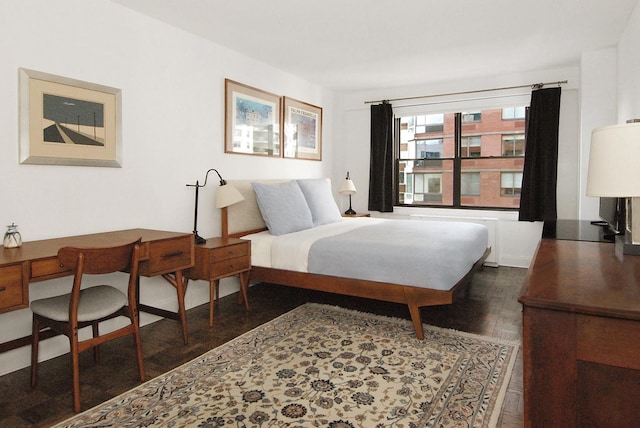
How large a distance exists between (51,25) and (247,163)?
2098 mm

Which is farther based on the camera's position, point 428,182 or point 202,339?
point 428,182

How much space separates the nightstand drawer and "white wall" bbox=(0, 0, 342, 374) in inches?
20.9

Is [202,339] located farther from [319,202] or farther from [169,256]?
[319,202]

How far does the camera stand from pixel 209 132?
3.97 meters

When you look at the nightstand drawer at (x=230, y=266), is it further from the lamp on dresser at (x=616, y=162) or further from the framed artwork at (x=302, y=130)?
the lamp on dresser at (x=616, y=162)

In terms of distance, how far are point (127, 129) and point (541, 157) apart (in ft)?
14.5

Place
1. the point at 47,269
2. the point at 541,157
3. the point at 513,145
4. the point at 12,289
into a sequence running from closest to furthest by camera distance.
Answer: the point at 12,289 < the point at 47,269 < the point at 541,157 < the point at 513,145

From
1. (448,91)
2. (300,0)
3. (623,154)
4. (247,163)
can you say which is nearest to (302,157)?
(247,163)

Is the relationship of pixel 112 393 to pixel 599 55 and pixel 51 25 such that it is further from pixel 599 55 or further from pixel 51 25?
pixel 599 55

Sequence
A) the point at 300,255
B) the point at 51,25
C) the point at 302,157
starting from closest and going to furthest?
the point at 51,25, the point at 300,255, the point at 302,157

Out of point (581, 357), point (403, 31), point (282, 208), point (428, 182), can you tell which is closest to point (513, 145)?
point (428, 182)

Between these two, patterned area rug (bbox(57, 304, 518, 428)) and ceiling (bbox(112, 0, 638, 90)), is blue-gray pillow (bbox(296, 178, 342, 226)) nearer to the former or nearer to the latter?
ceiling (bbox(112, 0, 638, 90))

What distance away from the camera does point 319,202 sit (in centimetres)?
479

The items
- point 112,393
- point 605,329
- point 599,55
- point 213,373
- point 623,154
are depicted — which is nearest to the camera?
point 605,329
